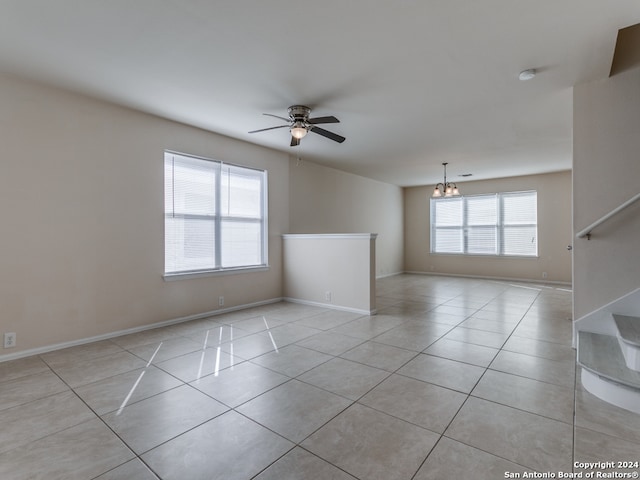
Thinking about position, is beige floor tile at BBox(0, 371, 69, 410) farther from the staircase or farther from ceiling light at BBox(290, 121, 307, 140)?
the staircase

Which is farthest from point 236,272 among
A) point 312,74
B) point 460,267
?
point 460,267

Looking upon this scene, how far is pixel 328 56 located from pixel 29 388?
142 inches

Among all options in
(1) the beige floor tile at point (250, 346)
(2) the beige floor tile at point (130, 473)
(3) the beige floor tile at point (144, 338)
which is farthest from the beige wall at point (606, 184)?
(3) the beige floor tile at point (144, 338)

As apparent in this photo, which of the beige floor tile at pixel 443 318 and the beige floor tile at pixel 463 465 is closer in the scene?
the beige floor tile at pixel 463 465

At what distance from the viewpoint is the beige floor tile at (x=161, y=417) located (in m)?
1.84

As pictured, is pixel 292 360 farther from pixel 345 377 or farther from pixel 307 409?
pixel 307 409

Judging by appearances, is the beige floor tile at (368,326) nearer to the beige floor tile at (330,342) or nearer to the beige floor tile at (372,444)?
the beige floor tile at (330,342)

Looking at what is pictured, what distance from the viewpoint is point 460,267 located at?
347 inches

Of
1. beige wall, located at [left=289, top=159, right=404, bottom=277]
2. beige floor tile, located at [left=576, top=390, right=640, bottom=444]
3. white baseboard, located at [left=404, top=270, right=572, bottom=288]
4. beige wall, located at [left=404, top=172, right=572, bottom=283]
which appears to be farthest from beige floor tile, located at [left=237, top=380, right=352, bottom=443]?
beige wall, located at [left=404, top=172, right=572, bottom=283]

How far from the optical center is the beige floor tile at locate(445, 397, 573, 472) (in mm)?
1633

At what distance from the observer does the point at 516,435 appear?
1825 mm

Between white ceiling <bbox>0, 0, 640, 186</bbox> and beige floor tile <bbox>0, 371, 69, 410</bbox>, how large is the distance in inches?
107

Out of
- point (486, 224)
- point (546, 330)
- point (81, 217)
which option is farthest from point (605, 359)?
point (486, 224)

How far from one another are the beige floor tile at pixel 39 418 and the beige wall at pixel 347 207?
417 cm
